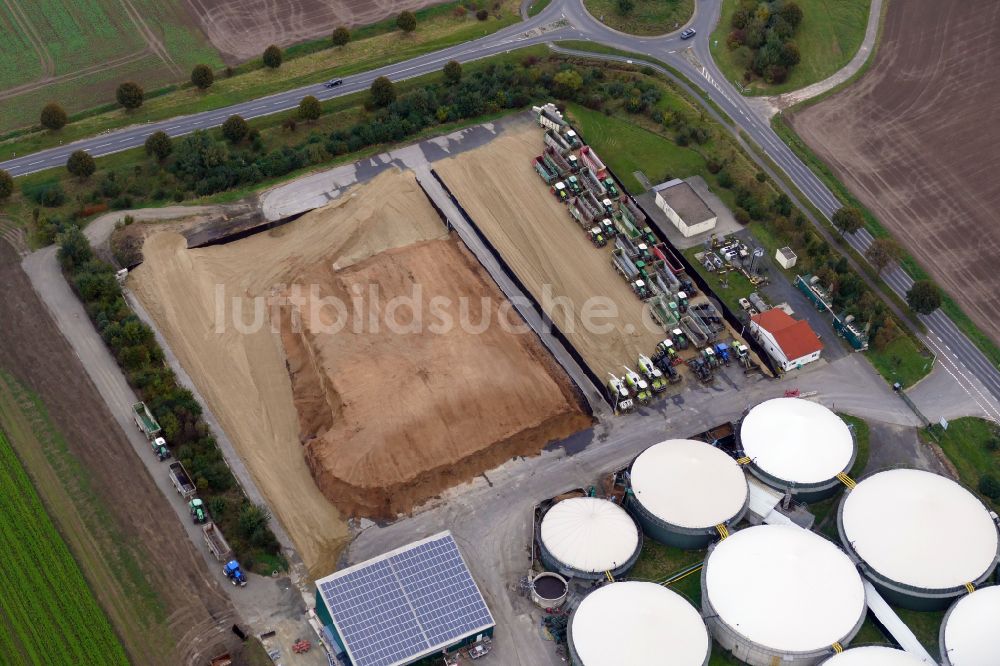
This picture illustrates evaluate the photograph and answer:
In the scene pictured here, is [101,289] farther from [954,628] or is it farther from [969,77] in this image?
[969,77]

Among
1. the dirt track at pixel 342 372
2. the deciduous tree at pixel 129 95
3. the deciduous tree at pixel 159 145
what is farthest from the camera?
the deciduous tree at pixel 129 95

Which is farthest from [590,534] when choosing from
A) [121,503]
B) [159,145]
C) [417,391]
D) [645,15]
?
[645,15]

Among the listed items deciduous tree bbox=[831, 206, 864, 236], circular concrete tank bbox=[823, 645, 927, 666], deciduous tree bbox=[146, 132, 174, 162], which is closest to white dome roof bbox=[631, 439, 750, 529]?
circular concrete tank bbox=[823, 645, 927, 666]

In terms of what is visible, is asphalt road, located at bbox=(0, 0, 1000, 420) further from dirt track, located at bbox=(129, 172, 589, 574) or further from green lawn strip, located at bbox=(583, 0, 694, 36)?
dirt track, located at bbox=(129, 172, 589, 574)

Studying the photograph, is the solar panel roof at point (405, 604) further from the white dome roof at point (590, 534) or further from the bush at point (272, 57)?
the bush at point (272, 57)

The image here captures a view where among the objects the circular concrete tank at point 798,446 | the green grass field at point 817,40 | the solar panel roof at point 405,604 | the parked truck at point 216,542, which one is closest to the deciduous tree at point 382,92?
the green grass field at point 817,40

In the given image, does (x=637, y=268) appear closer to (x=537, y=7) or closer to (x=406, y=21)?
(x=406, y=21)
